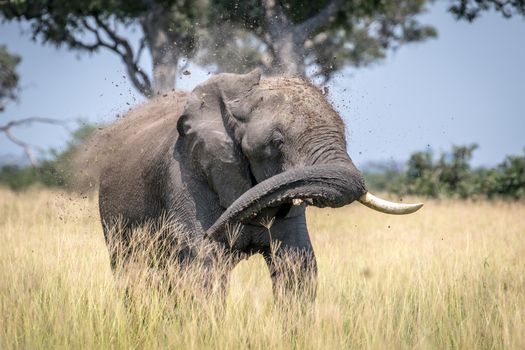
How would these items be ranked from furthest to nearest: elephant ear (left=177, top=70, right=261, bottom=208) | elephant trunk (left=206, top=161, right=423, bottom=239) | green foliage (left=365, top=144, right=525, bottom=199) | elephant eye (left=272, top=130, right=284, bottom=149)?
green foliage (left=365, top=144, right=525, bottom=199) < elephant ear (left=177, top=70, right=261, bottom=208) < elephant eye (left=272, top=130, right=284, bottom=149) < elephant trunk (left=206, top=161, right=423, bottom=239)

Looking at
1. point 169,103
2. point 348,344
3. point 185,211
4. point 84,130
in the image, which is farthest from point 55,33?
point 348,344

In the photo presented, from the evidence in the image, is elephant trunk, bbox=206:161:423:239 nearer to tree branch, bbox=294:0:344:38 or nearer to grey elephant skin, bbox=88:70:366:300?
grey elephant skin, bbox=88:70:366:300

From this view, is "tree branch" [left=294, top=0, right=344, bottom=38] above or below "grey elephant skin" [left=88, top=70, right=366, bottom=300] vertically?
above

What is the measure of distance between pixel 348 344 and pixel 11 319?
243 centimetres

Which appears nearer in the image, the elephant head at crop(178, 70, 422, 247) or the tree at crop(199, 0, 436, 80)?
the elephant head at crop(178, 70, 422, 247)

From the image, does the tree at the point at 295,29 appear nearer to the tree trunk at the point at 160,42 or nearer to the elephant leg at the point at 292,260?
the tree trunk at the point at 160,42

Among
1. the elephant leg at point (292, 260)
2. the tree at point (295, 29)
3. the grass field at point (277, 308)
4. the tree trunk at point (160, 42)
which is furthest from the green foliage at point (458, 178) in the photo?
the elephant leg at point (292, 260)

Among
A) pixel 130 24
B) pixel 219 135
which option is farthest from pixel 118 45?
pixel 219 135

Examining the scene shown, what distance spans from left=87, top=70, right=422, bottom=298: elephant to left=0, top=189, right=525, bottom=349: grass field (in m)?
0.45

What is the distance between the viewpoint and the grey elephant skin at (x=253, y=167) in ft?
16.9

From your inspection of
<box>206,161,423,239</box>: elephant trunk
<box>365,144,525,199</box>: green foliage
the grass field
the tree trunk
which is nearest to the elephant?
<box>206,161,423,239</box>: elephant trunk

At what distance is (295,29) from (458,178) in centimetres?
786

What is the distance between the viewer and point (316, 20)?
17.5 metres

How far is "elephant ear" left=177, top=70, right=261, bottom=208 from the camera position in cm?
581
